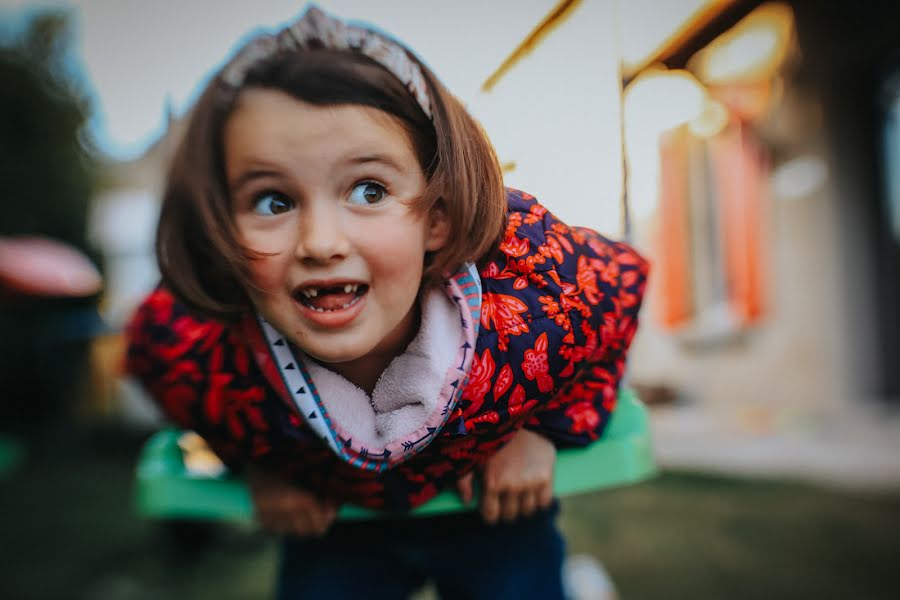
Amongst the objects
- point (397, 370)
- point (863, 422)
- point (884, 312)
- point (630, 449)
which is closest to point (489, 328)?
point (397, 370)

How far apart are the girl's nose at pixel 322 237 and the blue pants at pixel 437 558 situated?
344 millimetres

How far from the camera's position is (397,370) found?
0.43m

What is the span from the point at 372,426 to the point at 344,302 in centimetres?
9

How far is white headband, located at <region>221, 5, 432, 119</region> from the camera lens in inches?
14.4

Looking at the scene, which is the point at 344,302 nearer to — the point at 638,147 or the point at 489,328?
the point at 489,328

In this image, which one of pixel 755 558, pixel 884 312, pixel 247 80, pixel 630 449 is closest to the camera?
pixel 247 80

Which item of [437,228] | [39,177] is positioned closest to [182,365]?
[437,228]

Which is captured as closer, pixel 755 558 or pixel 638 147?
pixel 638 147

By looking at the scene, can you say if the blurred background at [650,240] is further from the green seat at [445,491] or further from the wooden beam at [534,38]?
the green seat at [445,491]

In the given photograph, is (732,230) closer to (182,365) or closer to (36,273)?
(182,365)

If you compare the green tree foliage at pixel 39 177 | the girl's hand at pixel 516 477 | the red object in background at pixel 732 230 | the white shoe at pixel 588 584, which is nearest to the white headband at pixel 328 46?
the girl's hand at pixel 516 477

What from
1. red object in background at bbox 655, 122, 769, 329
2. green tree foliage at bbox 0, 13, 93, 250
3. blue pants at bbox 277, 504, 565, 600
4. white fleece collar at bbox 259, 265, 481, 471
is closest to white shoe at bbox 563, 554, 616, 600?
blue pants at bbox 277, 504, 565, 600

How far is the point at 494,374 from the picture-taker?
43 centimetres

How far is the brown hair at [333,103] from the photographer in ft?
1.19
